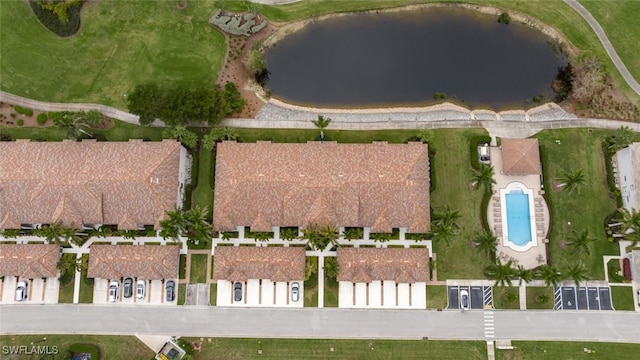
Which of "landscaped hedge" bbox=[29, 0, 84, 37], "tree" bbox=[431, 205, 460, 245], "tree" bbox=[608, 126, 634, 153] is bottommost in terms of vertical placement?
"tree" bbox=[431, 205, 460, 245]

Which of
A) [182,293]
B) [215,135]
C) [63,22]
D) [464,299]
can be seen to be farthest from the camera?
[63,22]

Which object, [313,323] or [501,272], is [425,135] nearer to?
[501,272]

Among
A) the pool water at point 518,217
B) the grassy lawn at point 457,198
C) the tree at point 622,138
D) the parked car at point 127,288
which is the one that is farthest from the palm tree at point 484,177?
the parked car at point 127,288

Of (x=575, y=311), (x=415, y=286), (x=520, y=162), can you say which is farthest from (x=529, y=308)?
(x=520, y=162)

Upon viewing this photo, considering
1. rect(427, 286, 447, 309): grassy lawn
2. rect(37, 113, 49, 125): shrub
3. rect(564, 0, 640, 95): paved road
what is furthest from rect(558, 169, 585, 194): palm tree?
rect(37, 113, 49, 125): shrub

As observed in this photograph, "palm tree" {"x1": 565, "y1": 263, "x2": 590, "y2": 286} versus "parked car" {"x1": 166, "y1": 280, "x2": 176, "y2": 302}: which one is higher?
"palm tree" {"x1": 565, "y1": 263, "x2": 590, "y2": 286}

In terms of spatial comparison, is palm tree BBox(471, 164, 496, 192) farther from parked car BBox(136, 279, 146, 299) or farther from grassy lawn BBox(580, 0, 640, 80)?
parked car BBox(136, 279, 146, 299)

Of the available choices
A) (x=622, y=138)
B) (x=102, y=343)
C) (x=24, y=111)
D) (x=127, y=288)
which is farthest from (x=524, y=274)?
(x=24, y=111)

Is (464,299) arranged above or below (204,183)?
below
